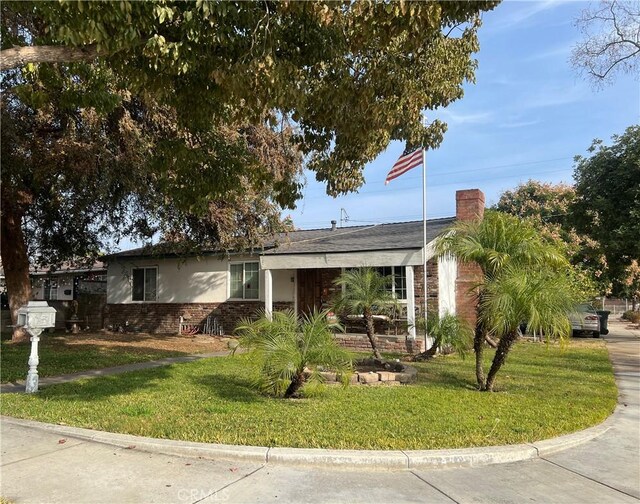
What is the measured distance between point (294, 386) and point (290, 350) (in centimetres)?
87

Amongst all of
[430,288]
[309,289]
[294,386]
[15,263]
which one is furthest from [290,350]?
[15,263]

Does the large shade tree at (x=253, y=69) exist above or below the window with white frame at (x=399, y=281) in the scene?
above

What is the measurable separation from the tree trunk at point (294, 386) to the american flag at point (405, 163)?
27.6 ft

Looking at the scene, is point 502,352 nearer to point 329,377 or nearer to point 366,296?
point 329,377

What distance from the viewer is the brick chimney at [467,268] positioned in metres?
16.2

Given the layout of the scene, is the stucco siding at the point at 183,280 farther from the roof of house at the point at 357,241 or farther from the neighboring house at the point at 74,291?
the neighboring house at the point at 74,291

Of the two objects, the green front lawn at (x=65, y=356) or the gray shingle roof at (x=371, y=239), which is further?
the gray shingle roof at (x=371, y=239)

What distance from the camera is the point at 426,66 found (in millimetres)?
7363

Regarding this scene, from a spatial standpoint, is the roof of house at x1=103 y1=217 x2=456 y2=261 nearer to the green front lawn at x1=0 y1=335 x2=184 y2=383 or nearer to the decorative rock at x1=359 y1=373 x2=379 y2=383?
the green front lawn at x1=0 y1=335 x2=184 y2=383

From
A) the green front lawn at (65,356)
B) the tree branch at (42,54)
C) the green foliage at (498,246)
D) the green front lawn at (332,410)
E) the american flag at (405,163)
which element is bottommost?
the green front lawn at (332,410)

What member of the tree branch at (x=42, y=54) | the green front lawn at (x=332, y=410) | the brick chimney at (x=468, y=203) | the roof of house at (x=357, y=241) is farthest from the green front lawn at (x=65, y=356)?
the brick chimney at (x=468, y=203)

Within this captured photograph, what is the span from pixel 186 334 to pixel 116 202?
22.5 feet

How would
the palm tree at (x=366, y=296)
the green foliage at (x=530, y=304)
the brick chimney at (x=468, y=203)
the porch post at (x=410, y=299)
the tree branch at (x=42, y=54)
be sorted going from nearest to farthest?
1. the tree branch at (x=42, y=54)
2. the green foliage at (x=530, y=304)
3. the palm tree at (x=366, y=296)
4. the porch post at (x=410, y=299)
5. the brick chimney at (x=468, y=203)

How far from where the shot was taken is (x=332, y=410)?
7.19 m
